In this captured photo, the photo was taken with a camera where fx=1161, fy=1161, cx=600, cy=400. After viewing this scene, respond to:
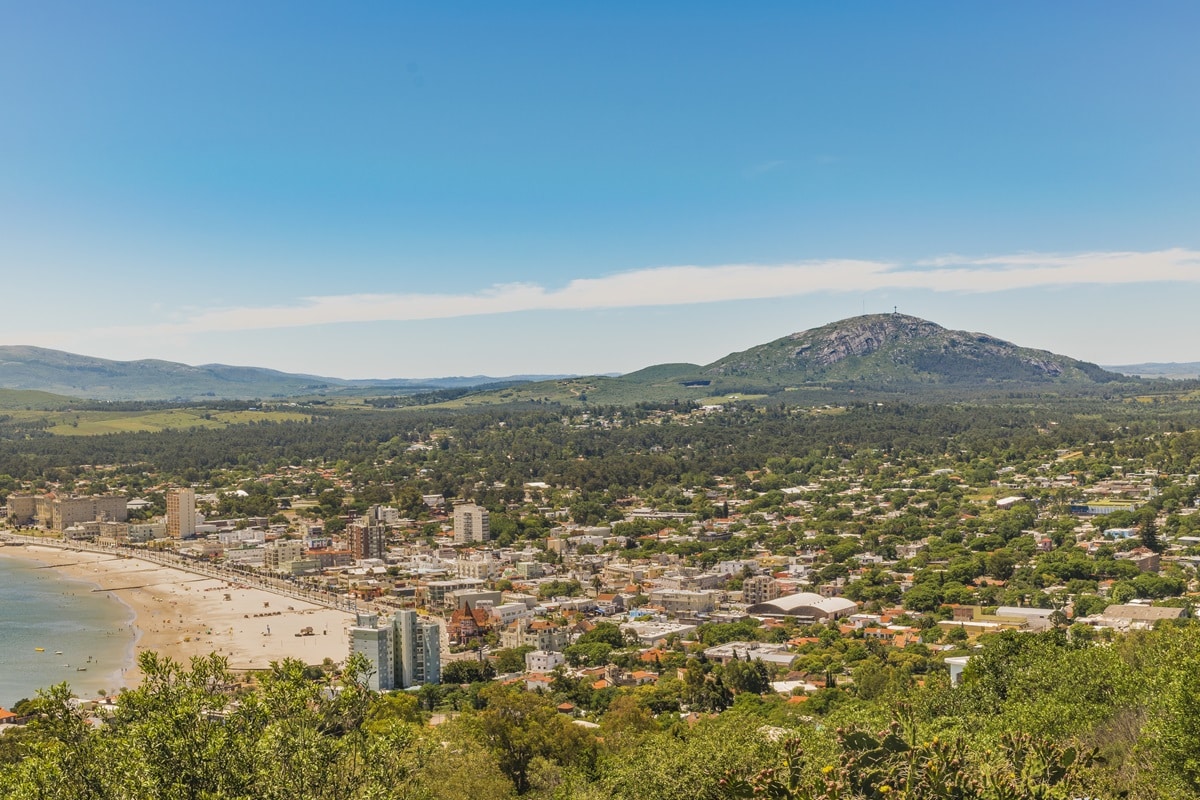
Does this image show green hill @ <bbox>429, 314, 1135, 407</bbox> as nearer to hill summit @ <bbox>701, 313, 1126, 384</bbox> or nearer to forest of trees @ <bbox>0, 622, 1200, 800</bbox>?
hill summit @ <bbox>701, 313, 1126, 384</bbox>

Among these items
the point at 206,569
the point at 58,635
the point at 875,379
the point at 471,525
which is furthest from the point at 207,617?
the point at 875,379

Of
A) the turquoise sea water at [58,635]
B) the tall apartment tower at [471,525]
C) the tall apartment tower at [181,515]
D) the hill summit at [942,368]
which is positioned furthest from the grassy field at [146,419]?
the hill summit at [942,368]

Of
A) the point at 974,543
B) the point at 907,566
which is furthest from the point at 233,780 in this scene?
the point at 974,543

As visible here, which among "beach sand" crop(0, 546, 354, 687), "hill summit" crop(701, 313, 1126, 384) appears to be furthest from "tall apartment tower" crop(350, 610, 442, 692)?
"hill summit" crop(701, 313, 1126, 384)

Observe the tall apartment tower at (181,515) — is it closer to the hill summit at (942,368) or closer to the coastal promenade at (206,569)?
the coastal promenade at (206,569)

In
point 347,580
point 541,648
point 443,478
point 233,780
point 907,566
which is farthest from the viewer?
point 443,478

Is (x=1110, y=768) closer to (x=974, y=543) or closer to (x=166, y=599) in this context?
(x=974, y=543)
